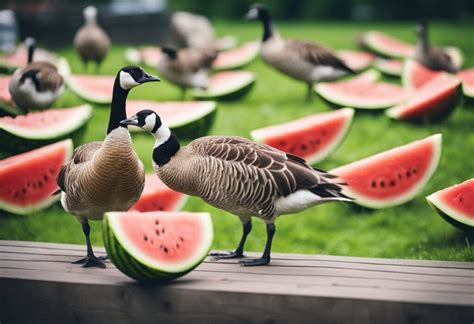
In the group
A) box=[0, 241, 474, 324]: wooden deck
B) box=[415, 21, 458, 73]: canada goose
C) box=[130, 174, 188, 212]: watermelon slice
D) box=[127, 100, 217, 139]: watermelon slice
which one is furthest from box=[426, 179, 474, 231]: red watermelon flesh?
box=[415, 21, 458, 73]: canada goose

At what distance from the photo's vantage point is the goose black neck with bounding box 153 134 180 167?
14.4 ft

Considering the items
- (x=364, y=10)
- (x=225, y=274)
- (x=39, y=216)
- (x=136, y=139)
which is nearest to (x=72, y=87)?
(x=136, y=139)

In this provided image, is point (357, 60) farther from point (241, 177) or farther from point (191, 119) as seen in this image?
point (241, 177)

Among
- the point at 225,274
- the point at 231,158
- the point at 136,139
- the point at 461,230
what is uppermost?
the point at 231,158

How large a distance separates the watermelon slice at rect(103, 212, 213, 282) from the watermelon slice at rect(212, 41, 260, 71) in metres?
7.14

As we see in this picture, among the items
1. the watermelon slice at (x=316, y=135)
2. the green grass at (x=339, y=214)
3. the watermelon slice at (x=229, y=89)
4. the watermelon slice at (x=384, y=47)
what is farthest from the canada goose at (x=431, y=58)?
the watermelon slice at (x=316, y=135)

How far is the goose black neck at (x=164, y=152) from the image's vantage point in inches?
173

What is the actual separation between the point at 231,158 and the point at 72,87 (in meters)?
4.19

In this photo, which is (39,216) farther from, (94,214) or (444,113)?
(444,113)

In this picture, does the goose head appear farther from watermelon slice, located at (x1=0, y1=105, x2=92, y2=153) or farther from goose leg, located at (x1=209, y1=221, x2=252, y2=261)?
watermelon slice, located at (x1=0, y1=105, x2=92, y2=153)

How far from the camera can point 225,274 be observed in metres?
4.05

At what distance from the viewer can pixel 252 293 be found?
3656 mm

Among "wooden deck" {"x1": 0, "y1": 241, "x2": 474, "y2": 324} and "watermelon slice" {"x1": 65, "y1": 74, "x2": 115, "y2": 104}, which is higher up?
"wooden deck" {"x1": 0, "y1": 241, "x2": 474, "y2": 324}

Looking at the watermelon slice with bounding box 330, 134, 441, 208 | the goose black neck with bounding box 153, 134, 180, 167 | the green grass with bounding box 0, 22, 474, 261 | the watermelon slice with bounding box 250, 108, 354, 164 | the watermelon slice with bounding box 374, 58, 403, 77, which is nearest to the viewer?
the goose black neck with bounding box 153, 134, 180, 167
